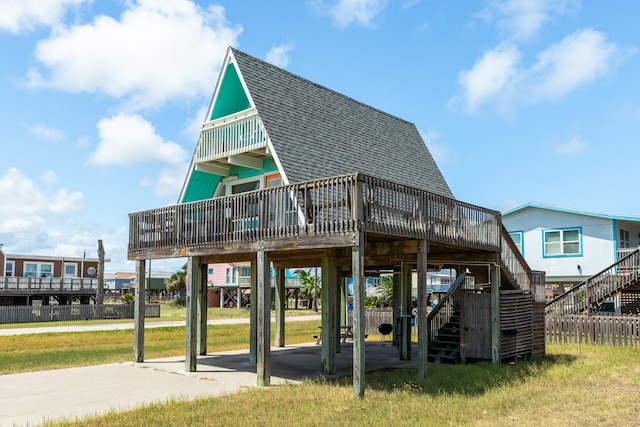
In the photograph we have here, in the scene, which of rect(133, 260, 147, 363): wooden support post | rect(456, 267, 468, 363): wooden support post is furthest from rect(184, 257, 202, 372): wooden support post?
rect(456, 267, 468, 363): wooden support post

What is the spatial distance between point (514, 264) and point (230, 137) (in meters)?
10.5

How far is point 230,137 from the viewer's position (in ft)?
64.4

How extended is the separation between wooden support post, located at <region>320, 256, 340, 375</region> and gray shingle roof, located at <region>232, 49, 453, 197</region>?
8.74 feet

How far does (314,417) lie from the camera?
11.0 meters

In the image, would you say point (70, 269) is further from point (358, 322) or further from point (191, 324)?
point (358, 322)

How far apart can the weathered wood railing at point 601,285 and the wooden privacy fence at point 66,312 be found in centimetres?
3298

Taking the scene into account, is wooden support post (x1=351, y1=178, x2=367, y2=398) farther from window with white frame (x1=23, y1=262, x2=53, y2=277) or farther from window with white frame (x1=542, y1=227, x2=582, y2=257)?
window with white frame (x1=23, y1=262, x2=53, y2=277)

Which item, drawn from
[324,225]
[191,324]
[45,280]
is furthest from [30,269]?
[324,225]

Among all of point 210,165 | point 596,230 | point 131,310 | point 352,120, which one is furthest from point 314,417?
point 131,310

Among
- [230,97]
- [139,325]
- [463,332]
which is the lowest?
[463,332]

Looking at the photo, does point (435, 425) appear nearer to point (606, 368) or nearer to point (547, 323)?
point (606, 368)

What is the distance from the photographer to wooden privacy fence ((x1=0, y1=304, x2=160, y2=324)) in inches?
A: 1709

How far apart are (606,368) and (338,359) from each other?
8.05 meters

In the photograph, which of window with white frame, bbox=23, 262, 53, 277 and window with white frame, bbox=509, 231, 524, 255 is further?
window with white frame, bbox=23, 262, 53, 277
